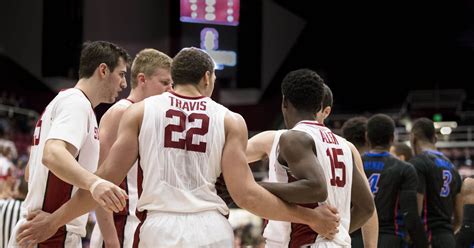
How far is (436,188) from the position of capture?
7.18 metres

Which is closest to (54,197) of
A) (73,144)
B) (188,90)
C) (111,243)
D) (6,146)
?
(73,144)

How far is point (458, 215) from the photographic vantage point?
25.5 feet

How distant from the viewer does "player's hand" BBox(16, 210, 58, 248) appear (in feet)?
13.3

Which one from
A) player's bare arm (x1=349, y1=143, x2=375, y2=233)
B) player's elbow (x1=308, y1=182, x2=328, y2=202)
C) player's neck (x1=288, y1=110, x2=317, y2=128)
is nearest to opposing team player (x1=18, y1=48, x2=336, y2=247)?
player's elbow (x1=308, y1=182, x2=328, y2=202)

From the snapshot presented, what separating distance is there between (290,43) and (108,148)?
18509 millimetres

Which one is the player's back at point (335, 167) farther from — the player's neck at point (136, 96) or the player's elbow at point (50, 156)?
the player's neck at point (136, 96)

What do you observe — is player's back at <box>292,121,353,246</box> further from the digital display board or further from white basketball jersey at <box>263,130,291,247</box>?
the digital display board

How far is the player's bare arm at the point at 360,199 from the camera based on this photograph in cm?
449

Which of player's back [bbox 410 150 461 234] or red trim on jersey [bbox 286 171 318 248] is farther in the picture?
player's back [bbox 410 150 461 234]

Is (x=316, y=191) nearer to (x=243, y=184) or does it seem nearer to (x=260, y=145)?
(x=243, y=184)

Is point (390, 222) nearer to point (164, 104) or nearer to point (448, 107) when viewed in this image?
point (164, 104)

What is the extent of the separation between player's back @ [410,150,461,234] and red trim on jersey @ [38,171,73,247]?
406 centimetres

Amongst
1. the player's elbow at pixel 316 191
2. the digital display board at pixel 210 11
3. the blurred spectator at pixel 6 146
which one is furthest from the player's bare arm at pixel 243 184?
the digital display board at pixel 210 11

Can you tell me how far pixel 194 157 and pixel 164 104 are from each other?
34 centimetres
